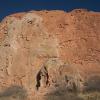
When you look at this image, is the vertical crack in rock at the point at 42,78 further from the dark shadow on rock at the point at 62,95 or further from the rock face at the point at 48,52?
the dark shadow on rock at the point at 62,95

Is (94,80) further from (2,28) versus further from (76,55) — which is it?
(2,28)

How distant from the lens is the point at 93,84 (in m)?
48.6

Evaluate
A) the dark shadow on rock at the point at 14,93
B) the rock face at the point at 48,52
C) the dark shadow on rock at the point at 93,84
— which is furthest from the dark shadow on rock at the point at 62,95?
the dark shadow on rock at the point at 14,93

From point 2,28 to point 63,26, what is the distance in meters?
6.46

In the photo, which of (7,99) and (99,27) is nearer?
(7,99)

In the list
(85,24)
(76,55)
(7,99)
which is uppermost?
(85,24)

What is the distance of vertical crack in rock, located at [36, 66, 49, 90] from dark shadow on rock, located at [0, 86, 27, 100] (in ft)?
5.21

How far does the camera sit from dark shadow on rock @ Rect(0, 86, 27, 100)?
160 ft

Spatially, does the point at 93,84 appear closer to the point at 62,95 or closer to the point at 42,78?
the point at 62,95

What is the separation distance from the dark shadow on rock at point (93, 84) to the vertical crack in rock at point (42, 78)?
12.3 feet

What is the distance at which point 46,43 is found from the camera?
2055 inches

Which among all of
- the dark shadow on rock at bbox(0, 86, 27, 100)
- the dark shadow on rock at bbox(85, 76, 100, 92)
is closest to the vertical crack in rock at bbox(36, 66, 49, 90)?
the dark shadow on rock at bbox(0, 86, 27, 100)

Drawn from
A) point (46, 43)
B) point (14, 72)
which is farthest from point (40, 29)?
point (14, 72)

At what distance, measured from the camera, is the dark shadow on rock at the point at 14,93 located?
48.9m
